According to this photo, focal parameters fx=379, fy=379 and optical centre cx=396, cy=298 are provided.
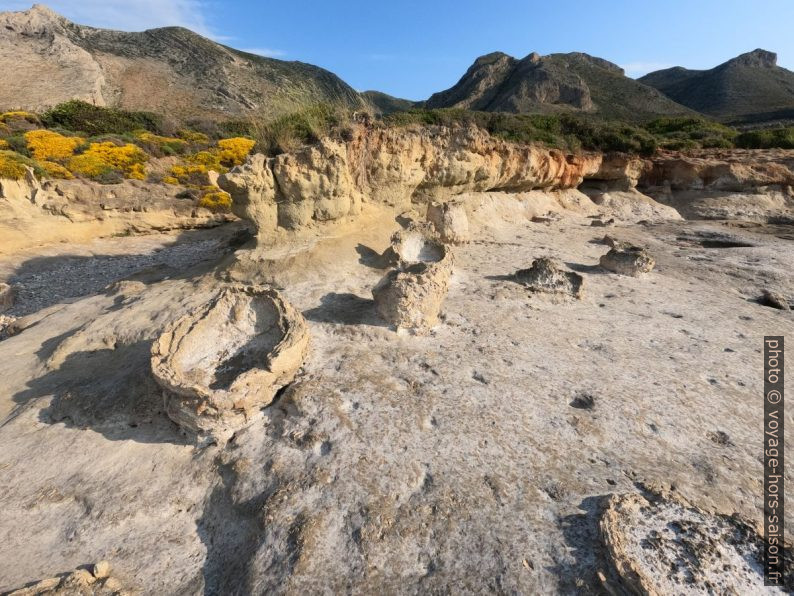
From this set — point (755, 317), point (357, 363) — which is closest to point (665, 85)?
point (755, 317)

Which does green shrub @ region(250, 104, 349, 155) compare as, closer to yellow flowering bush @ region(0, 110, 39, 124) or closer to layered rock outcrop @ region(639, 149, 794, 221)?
layered rock outcrop @ region(639, 149, 794, 221)

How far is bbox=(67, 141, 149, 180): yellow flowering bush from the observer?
16.2 metres

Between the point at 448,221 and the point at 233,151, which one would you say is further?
the point at 233,151

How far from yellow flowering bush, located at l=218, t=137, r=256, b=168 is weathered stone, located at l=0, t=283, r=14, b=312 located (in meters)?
13.0

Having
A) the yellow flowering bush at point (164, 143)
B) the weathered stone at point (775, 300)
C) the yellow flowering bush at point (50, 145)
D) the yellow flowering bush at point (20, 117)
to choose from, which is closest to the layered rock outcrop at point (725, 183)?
the weathered stone at point (775, 300)

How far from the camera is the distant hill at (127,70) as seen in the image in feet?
115

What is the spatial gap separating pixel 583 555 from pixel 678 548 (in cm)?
63

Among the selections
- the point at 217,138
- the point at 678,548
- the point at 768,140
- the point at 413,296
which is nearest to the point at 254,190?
the point at 413,296

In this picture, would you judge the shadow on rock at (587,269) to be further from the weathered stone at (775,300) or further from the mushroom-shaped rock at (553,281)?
the weathered stone at (775,300)

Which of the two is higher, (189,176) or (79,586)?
(189,176)

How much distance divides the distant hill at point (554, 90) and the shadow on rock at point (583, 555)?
4820 cm

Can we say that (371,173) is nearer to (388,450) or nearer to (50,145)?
(388,450)

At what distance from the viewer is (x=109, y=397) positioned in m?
4.18

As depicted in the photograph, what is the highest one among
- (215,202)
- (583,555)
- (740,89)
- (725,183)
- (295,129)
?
(740,89)
